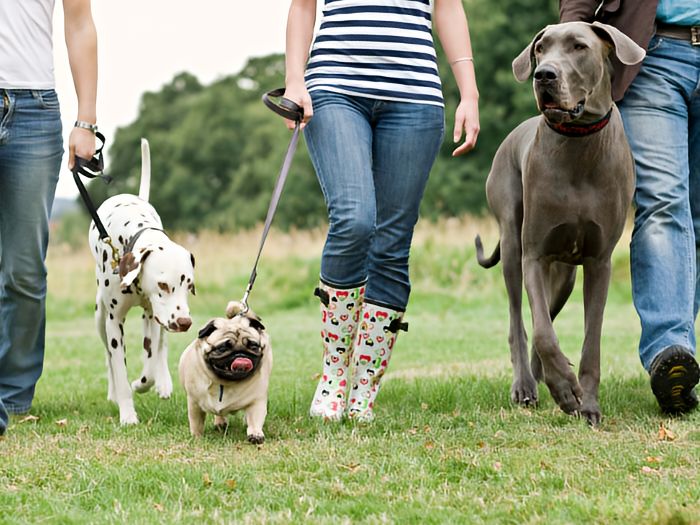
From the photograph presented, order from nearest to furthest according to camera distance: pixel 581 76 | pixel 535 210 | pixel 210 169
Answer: pixel 581 76 < pixel 535 210 < pixel 210 169

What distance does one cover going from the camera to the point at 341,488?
3.54 metres

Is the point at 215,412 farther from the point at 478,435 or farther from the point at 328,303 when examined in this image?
the point at 478,435

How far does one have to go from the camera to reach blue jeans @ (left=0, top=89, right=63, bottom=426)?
475 cm

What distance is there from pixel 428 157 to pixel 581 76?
836 millimetres

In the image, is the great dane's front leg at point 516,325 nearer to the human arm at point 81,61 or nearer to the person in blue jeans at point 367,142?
the person in blue jeans at point 367,142

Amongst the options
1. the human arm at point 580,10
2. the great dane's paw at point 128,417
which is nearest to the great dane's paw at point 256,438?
the great dane's paw at point 128,417

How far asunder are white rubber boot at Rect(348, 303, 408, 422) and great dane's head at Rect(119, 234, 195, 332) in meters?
0.84

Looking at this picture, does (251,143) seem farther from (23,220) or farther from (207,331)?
(207,331)

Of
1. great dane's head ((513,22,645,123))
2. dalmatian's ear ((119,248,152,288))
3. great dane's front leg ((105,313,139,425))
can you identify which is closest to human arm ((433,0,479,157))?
great dane's head ((513,22,645,123))

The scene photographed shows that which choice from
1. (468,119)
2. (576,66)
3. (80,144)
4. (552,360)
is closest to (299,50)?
(468,119)

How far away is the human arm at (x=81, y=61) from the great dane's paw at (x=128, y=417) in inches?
50.1

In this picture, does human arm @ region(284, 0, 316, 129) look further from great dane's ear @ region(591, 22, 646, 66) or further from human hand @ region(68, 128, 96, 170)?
great dane's ear @ region(591, 22, 646, 66)

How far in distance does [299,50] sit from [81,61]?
1.08 m

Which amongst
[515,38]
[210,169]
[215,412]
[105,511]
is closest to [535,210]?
[215,412]
